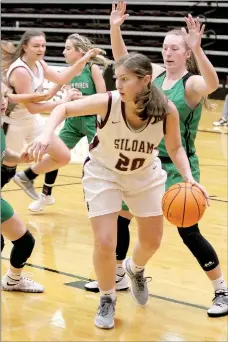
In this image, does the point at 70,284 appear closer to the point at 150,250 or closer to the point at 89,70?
the point at 150,250

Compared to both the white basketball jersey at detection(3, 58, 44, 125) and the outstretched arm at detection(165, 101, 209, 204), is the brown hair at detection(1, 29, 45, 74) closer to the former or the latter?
the white basketball jersey at detection(3, 58, 44, 125)

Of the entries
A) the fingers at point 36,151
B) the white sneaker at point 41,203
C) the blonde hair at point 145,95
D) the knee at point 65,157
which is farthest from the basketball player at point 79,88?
the fingers at point 36,151

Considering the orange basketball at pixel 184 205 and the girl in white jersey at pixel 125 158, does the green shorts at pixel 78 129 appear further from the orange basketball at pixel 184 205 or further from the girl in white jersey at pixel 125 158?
the orange basketball at pixel 184 205

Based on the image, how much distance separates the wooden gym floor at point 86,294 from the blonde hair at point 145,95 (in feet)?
3.84

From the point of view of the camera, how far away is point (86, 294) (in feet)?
15.3

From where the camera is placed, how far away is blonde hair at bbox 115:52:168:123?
3861mm

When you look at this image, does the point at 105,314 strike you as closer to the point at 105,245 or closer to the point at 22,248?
the point at 105,245

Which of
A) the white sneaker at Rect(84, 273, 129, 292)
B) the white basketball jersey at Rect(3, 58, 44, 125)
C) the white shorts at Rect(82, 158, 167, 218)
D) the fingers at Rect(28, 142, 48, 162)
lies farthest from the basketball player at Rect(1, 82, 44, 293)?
the white basketball jersey at Rect(3, 58, 44, 125)

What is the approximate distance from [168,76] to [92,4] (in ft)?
48.6

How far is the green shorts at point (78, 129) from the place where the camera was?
6738 mm

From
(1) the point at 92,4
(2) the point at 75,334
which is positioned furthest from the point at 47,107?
(1) the point at 92,4

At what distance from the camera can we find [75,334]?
12.8 feet

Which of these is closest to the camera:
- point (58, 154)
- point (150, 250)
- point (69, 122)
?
point (150, 250)

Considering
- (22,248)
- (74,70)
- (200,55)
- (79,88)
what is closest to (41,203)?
(79,88)
